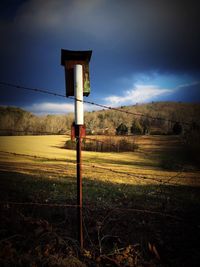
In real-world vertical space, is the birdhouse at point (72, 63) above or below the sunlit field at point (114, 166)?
above

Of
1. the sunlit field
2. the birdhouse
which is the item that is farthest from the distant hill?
the birdhouse

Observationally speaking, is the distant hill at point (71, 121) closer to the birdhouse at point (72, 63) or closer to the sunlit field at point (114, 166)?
the sunlit field at point (114, 166)

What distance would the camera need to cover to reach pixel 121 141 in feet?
128

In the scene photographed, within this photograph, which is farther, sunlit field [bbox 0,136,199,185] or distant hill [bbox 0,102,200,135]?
distant hill [bbox 0,102,200,135]

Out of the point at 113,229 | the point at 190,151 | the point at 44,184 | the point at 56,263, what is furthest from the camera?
the point at 190,151

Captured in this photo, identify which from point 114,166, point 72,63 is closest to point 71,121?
point 114,166

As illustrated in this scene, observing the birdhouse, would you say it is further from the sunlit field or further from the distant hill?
the distant hill

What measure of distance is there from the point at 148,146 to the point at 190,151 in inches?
483

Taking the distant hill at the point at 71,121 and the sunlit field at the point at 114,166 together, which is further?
the distant hill at the point at 71,121

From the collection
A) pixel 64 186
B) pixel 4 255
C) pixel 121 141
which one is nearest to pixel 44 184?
pixel 64 186

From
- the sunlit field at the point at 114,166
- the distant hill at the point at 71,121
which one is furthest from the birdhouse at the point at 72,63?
the distant hill at the point at 71,121

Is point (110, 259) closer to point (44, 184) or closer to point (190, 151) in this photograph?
point (44, 184)

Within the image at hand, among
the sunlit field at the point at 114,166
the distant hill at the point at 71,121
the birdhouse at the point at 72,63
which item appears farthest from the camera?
the distant hill at the point at 71,121

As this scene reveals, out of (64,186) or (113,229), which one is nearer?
(113,229)
